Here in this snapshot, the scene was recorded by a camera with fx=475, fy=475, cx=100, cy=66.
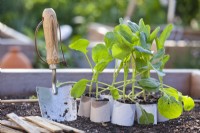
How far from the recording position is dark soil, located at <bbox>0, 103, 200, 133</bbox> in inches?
67.0

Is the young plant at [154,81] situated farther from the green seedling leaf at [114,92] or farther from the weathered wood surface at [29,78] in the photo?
the weathered wood surface at [29,78]

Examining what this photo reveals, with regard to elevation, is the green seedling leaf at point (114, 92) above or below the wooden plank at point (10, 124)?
above

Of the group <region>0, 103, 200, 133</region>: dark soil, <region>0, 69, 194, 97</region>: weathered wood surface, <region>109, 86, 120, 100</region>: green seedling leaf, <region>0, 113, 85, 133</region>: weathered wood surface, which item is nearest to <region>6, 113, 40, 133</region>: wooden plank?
<region>0, 113, 85, 133</region>: weathered wood surface

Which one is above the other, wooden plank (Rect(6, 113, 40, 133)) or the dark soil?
wooden plank (Rect(6, 113, 40, 133))

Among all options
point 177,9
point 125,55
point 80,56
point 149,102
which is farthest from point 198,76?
point 177,9

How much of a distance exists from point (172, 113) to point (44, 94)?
49 cm

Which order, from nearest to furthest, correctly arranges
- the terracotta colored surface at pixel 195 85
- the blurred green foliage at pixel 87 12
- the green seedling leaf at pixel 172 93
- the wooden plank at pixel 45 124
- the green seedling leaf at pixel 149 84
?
the wooden plank at pixel 45 124
the green seedling leaf at pixel 149 84
the green seedling leaf at pixel 172 93
the terracotta colored surface at pixel 195 85
the blurred green foliage at pixel 87 12

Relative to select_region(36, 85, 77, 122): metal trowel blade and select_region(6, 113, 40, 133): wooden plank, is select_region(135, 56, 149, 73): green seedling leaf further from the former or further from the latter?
select_region(6, 113, 40, 133): wooden plank

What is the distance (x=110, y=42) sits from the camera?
1.77 meters

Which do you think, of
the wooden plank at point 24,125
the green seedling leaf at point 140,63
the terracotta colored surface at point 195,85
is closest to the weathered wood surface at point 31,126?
the wooden plank at point 24,125

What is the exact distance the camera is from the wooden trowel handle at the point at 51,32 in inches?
68.5

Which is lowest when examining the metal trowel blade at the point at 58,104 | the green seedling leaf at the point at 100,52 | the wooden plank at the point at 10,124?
the wooden plank at the point at 10,124

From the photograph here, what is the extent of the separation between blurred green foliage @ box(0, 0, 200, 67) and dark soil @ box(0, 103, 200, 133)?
655 centimetres

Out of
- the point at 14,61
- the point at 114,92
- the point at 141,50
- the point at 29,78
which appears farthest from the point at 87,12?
the point at 141,50
